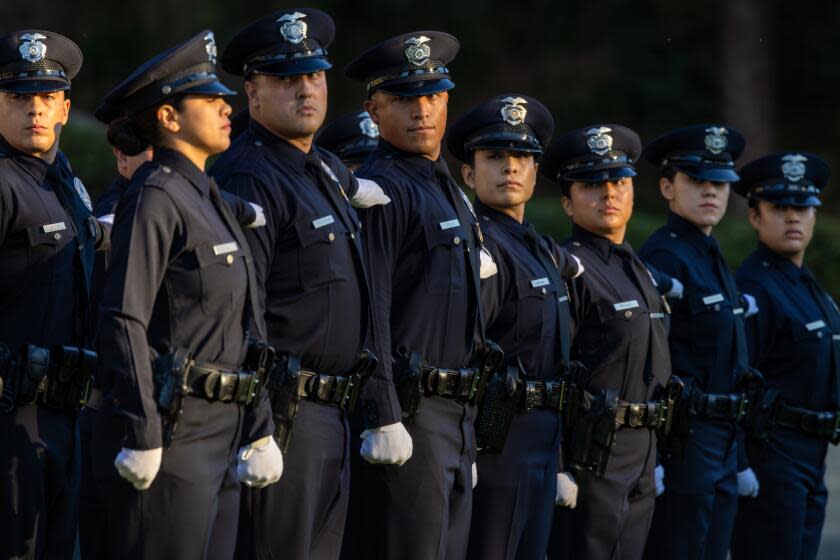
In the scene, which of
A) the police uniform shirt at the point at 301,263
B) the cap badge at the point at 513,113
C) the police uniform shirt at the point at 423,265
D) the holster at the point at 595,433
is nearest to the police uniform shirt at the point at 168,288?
the police uniform shirt at the point at 301,263

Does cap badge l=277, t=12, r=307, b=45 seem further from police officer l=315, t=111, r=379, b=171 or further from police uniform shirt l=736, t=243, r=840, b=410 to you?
police uniform shirt l=736, t=243, r=840, b=410

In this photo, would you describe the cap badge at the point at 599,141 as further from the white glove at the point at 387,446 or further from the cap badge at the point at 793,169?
the white glove at the point at 387,446

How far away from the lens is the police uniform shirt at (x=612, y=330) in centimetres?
799

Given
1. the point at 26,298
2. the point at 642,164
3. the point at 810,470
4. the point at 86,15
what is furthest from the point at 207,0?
the point at 26,298

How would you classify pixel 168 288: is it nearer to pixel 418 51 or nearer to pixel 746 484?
pixel 418 51

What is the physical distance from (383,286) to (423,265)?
320 millimetres

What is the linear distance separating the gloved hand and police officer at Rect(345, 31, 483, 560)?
704 millimetres

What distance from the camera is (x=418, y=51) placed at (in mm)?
7168

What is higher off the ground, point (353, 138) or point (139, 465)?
point (353, 138)

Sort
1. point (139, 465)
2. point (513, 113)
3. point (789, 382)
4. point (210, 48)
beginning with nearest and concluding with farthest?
point (139, 465)
point (210, 48)
point (513, 113)
point (789, 382)

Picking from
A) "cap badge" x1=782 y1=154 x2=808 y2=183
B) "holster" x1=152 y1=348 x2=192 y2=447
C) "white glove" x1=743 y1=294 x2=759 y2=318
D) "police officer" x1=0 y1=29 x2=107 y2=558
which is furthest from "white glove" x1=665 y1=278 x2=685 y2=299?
"holster" x1=152 y1=348 x2=192 y2=447

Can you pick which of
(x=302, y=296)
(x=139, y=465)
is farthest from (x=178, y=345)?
(x=302, y=296)

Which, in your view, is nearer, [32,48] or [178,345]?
[178,345]

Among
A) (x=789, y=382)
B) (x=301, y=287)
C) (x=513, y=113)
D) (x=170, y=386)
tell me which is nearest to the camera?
(x=170, y=386)
